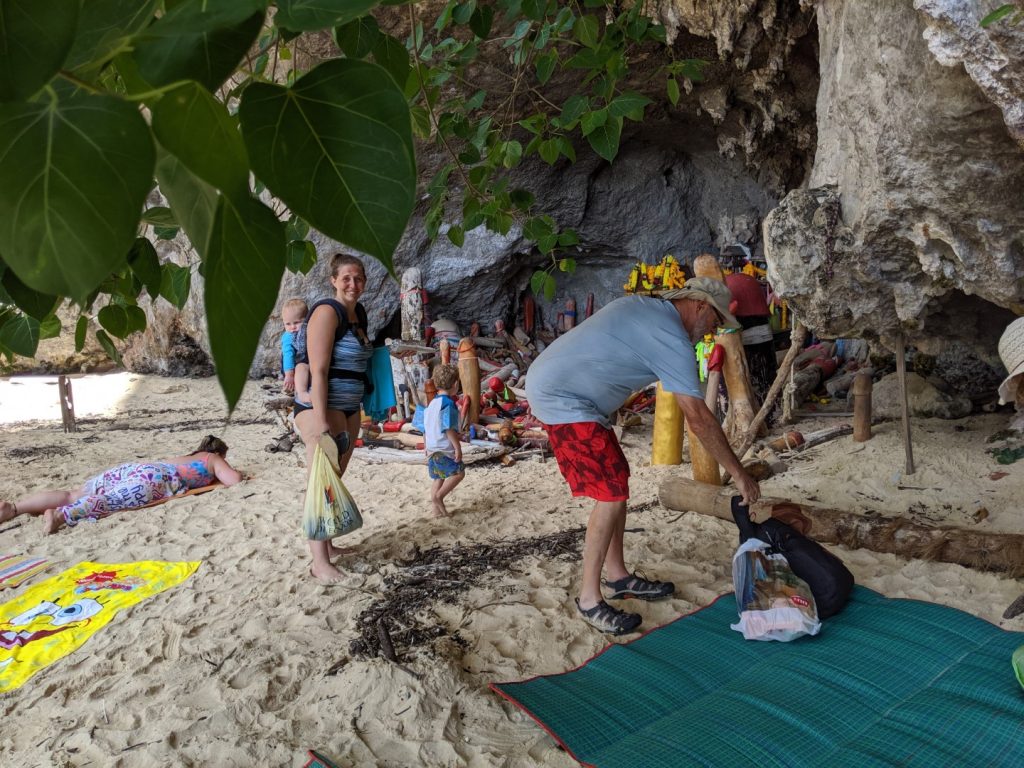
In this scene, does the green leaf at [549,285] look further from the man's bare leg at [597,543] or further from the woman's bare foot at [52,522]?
the woman's bare foot at [52,522]

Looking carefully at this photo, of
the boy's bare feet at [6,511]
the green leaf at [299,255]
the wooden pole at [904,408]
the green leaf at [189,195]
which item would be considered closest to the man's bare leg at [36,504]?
the boy's bare feet at [6,511]

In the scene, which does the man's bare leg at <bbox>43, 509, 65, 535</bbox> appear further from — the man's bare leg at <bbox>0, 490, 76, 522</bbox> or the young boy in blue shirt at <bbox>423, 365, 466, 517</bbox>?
the young boy in blue shirt at <bbox>423, 365, 466, 517</bbox>

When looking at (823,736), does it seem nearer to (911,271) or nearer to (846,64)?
(911,271)

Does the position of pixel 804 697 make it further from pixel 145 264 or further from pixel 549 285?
pixel 145 264

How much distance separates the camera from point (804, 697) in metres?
2.13

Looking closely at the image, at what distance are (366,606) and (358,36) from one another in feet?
9.16

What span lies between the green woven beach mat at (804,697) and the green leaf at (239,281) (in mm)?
2013

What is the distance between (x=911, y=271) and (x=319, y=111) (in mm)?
4394

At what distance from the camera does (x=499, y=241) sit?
10891 millimetres

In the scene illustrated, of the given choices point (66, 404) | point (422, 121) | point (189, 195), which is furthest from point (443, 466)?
point (66, 404)

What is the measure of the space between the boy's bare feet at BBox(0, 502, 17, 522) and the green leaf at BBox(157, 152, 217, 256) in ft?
17.7

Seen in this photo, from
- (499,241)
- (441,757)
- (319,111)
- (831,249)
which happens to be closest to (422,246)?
(499,241)

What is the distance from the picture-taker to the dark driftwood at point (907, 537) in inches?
113

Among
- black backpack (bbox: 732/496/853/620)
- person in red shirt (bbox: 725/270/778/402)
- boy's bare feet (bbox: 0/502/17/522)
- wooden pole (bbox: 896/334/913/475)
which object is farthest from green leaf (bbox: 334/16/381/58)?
person in red shirt (bbox: 725/270/778/402)
